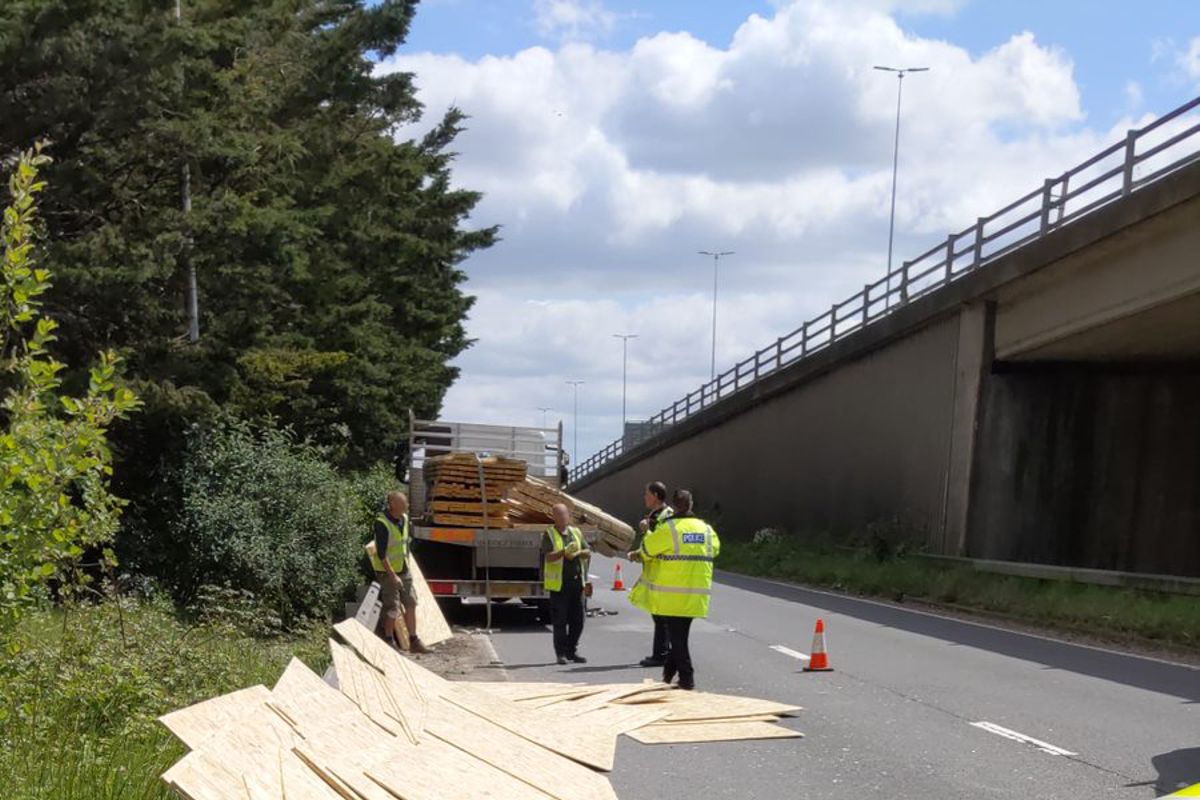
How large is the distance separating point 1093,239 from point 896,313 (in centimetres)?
891

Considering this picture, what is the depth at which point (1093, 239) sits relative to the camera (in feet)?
72.7

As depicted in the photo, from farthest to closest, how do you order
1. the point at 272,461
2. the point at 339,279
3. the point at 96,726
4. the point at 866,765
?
the point at 339,279 < the point at 272,461 < the point at 866,765 < the point at 96,726

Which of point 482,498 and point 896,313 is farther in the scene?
point 896,313

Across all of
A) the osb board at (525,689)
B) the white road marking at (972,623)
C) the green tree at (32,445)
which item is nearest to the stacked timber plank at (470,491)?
the osb board at (525,689)

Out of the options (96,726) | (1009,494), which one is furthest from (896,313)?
(96,726)

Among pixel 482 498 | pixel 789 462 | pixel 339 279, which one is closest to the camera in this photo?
pixel 482 498

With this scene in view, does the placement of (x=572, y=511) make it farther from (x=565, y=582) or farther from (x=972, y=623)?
(x=972, y=623)

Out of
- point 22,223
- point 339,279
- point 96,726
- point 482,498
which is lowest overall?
point 96,726

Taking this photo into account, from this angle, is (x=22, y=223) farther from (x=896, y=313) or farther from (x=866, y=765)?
(x=896, y=313)

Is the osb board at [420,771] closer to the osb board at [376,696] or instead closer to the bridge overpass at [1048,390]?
the osb board at [376,696]

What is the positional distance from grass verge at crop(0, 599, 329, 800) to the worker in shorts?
174 cm

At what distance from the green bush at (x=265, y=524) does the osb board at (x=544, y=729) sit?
10.8 metres

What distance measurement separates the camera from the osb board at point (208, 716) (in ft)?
19.1

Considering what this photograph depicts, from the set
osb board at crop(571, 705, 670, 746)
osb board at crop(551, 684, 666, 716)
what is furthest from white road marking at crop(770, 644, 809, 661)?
osb board at crop(571, 705, 670, 746)
